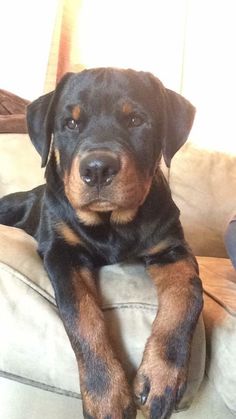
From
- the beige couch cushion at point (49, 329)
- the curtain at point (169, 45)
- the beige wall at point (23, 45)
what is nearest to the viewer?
the beige couch cushion at point (49, 329)

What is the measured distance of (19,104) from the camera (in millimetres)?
2545

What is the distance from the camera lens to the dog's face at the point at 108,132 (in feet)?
4.04

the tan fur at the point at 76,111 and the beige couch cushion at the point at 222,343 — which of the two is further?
the tan fur at the point at 76,111

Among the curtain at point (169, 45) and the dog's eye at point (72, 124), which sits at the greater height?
the dog's eye at point (72, 124)

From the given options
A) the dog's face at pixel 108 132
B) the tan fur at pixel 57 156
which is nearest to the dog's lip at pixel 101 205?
the dog's face at pixel 108 132

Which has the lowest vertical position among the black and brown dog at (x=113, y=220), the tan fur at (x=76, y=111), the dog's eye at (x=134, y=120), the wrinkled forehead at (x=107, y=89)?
the black and brown dog at (x=113, y=220)

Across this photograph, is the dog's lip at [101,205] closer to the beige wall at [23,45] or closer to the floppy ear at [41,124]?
the floppy ear at [41,124]

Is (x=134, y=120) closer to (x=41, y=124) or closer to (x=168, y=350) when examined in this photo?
(x=41, y=124)

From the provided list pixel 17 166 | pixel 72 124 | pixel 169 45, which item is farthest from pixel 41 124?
pixel 169 45

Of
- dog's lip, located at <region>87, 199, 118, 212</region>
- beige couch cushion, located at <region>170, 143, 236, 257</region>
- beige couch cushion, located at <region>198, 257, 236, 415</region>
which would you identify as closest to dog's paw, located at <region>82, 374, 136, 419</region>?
beige couch cushion, located at <region>198, 257, 236, 415</region>

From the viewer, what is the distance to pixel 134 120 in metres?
1.36

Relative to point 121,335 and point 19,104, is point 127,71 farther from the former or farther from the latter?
point 19,104

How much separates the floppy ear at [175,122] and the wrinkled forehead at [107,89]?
0.20ft

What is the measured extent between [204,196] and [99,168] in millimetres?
1184
